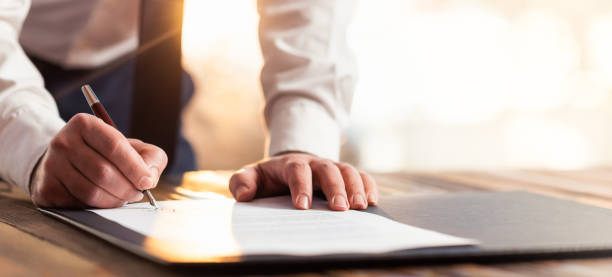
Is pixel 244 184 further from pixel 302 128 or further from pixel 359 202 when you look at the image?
pixel 302 128

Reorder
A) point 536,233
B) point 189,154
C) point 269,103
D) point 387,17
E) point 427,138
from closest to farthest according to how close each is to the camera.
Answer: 1. point 536,233
2. point 269,103
3. point 189,154
4. point 387,17
5. point 427,138

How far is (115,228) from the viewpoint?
1.74 feet

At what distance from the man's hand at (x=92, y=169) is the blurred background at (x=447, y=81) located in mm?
3691

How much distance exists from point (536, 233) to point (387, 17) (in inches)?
172

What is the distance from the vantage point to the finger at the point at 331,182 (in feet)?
2.20

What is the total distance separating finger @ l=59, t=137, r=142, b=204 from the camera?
24.7 inches

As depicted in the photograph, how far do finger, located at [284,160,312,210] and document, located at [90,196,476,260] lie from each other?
0.04 ft

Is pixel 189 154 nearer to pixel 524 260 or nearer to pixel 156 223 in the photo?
pixel 156 223

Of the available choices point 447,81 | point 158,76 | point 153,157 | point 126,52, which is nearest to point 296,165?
point 153,157

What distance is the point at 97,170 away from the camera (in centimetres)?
63

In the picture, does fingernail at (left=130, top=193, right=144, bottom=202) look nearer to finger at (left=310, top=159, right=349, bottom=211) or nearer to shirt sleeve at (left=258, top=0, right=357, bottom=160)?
finger at (left=310, top=159, right=349, bottom=211)

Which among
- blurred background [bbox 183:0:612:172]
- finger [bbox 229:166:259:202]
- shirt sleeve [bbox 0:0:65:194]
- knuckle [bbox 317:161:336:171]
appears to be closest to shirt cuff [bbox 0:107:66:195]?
shirt sleeve [bbox 0:0:65:194]

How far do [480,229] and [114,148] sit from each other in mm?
372

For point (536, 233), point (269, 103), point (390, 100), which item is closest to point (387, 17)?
point (390, 100)
